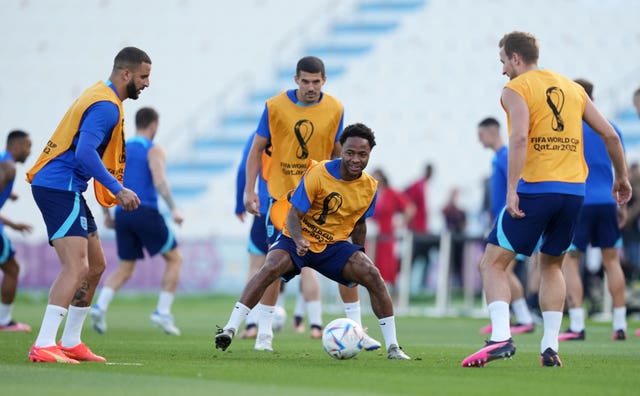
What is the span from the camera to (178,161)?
32312 millimetres

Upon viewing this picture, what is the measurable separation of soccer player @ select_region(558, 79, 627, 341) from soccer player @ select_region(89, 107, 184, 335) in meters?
4.20

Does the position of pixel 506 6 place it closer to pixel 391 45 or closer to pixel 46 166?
pixel 391 45

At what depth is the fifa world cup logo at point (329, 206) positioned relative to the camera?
8.93 m

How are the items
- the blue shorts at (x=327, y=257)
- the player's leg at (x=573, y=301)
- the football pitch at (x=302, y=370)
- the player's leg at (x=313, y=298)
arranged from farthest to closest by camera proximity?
1. the player's leg at (x=313, y=298)
2. the player's leg at (x=573, y=301)
3. the blue shorts at (x=327, y=257)
4. the football pitch at (x=302, y=370)

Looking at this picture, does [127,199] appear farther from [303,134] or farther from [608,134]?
[608,134]

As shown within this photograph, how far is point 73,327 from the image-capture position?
877cm

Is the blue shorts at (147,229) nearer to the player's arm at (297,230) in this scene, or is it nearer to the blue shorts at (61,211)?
the player's arm at (297,230)

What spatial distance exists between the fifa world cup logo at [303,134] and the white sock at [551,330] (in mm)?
2772

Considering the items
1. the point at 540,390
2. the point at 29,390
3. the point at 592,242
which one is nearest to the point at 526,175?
the point at 540,390

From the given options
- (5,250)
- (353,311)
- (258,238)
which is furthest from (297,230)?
(5,250)

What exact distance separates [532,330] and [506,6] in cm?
2294

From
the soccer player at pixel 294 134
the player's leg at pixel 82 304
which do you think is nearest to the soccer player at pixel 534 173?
the soccer player at pixel 294 134

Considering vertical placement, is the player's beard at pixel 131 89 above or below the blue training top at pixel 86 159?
above

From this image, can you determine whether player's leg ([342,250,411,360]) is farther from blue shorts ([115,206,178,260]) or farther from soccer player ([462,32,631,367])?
blue shorts ([115,206,178,260])
